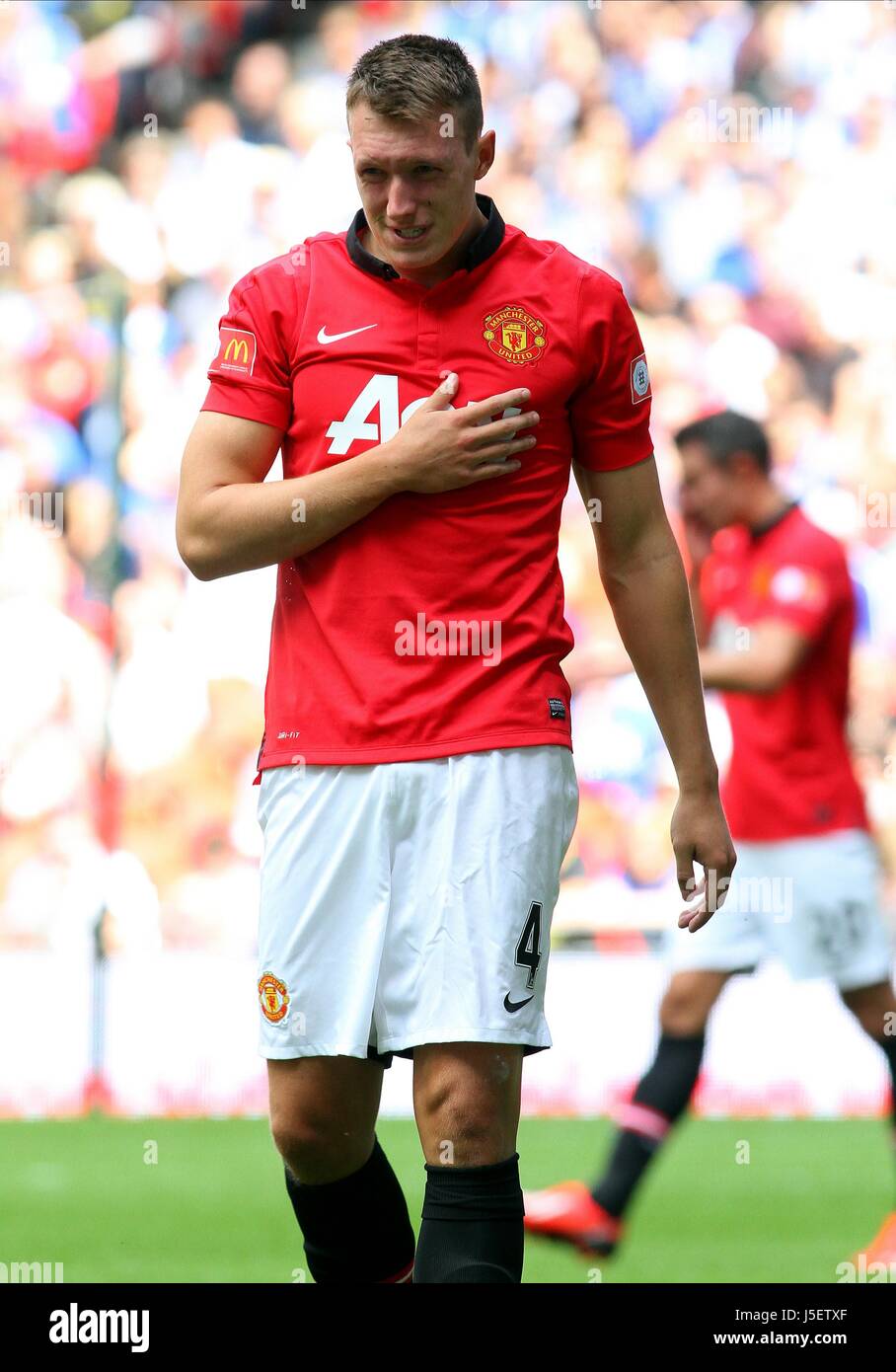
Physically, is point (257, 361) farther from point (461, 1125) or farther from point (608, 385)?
point (461, 1125)

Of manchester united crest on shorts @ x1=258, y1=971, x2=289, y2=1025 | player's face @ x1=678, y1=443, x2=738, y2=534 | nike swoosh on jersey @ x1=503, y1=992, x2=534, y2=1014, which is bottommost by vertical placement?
nike swoosh on jersey @ x1=503, y1=992, x2=534, y2=1014

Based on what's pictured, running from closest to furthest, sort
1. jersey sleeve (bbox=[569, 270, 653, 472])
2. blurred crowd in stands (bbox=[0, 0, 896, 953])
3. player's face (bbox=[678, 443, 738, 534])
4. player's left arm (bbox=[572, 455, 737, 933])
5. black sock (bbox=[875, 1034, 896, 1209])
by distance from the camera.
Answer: jersey sleeve (bbox=[569, 270, 653, 472])
player's left arm (bbox=[572, 455, 737, 933])
black sock (bbox=[875, 1034, 896, 1209])
player's face (bbox=[678, 443, 738, 534])
blurred crowd in stands (bbox=[0, 0, 896, 953])

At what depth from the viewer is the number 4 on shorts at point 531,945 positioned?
9.95 feet

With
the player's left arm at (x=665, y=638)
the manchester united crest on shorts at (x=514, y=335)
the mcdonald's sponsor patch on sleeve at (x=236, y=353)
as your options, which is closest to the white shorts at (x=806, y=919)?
the player's left arm at (x=665, y=638)

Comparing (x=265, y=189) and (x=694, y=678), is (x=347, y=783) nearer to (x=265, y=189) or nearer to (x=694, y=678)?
(x=694, y=678)

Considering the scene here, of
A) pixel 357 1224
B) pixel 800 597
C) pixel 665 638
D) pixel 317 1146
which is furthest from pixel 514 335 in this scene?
pixel 800 597

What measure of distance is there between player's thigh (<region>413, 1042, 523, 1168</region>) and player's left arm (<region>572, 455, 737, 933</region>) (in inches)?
19.1

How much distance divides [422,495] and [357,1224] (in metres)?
1.17

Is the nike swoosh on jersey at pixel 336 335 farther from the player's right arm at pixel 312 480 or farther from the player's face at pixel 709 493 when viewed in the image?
the player's face at pixel 709 493

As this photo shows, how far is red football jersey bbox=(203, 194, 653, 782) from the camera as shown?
3.06 meters

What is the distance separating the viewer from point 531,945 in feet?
10.0

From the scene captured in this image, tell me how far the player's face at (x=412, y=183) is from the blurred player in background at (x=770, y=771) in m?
2.38

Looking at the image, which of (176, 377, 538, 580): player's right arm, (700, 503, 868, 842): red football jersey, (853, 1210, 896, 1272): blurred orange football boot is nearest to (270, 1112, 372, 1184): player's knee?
(176, 377, 538, 580): player's right arm

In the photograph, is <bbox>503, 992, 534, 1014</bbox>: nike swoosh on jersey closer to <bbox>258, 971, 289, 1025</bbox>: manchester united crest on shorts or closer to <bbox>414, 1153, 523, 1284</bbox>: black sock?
<bbox>414, 1153, 523, 1284</bbox>: black sock
